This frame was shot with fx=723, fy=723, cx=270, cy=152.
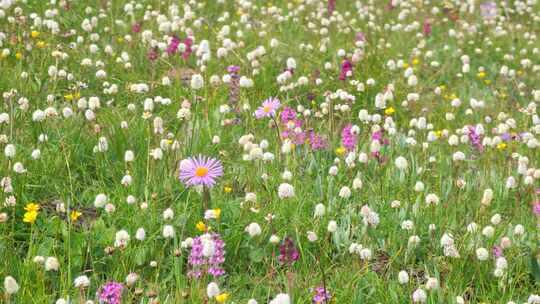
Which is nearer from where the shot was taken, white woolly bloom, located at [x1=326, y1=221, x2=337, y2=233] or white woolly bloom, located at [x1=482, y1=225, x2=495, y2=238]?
white woolly bloom, located at [x1=326, y1=221, x2=337, y2=233]

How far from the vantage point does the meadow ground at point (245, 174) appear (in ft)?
11.3

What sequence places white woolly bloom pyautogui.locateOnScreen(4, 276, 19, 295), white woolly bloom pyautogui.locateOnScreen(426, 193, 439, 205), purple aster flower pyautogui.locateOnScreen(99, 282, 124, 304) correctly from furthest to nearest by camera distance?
1. white woolly bloom pyautogui.locateOnScreen(426, 193, 439, 205)
2. purple aster flower pyautogui.locateOnScreen(99, 282, 124, 304)
3. white woolly bloom pyautogui.locateOnScreen(4, 276, 19, 295)

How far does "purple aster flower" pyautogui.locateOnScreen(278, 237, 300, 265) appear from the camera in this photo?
3471 mm

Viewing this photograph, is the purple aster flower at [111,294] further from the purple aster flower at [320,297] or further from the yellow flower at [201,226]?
the purple aster flower at [320,297]

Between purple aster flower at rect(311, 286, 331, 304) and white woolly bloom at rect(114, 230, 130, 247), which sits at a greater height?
white woolly bloom at rect(114, 230, 130, 247)

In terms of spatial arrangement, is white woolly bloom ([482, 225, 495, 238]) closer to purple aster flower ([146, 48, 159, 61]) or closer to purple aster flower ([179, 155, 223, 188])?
purple aster flower ([179, 155, 223, 188])

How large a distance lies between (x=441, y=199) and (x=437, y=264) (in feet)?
2.74

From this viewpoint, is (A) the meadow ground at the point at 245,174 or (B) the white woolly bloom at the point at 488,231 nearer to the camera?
(A) the meadow ground at the point at 245,174

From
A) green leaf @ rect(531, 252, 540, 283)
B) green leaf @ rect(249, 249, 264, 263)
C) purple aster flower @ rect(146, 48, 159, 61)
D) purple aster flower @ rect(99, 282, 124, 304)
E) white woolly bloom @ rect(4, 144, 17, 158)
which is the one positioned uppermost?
white woolly bloom @ rect(4, 144, 17, 158)

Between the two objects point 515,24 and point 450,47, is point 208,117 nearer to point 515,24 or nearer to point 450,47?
point 450,47

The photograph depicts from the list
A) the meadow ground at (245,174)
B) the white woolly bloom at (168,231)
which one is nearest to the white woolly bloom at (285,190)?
the meadow ground at (245,174)

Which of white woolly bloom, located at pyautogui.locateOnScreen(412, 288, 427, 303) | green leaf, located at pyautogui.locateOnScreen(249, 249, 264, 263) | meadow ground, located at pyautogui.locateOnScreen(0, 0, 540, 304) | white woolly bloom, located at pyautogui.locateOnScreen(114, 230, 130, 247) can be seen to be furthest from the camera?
green leaf, located at pyautogui.locateOnScreen(249, 249, 264, 263)

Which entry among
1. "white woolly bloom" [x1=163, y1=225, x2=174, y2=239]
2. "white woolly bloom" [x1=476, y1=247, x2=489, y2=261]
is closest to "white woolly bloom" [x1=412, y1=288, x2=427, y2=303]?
"white woolly bloom" [x1=476, y1=247, x2=489, y2=261]

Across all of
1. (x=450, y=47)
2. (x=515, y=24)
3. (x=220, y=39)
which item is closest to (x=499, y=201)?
(x=220, y=39)
